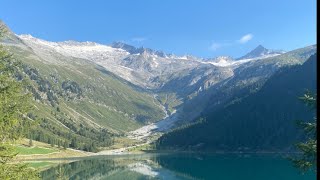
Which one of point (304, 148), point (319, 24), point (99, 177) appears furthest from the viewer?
point (99, 177)

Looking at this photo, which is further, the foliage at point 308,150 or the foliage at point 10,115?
the foliage at point 10,115

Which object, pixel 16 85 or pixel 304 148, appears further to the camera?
pixel 16 85

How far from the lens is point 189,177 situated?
175500 mm

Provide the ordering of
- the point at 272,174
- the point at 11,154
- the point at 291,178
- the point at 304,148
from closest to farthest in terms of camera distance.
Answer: the point at 304,148, the point at 11,154, the point at 291,178, the point at 272,174

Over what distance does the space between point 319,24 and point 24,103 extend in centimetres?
2397

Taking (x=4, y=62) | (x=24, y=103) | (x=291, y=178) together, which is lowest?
(x=291, y=178)

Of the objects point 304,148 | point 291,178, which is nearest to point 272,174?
point 291,178

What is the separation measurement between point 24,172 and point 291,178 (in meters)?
137

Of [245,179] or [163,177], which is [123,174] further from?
[245,179]

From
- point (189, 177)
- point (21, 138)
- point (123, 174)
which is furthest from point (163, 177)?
point (21, 138)

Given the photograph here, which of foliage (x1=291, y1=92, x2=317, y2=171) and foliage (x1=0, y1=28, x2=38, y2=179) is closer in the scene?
foliage (x1=291, y1=92, x2=317, y2=171)

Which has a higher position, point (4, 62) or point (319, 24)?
point (4, 62)

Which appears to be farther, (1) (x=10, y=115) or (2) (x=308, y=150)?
(1) (x=10, y=115)

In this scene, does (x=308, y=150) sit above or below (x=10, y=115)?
below
